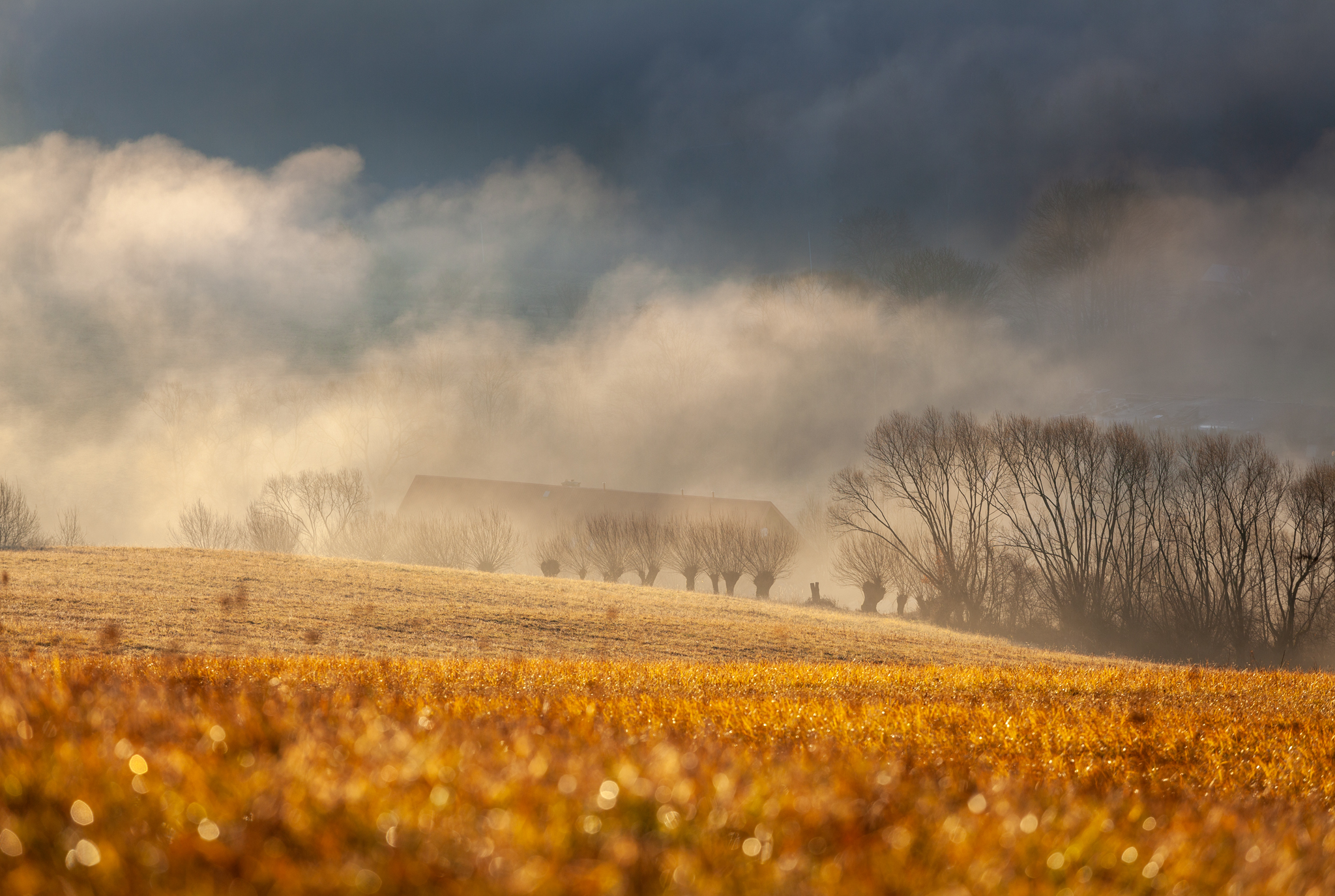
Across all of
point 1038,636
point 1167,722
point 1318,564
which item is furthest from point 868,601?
point 1167,722

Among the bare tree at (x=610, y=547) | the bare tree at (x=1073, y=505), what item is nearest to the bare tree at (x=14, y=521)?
the bare tree at (x=610, y=547)

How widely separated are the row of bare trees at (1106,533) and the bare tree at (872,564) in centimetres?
22

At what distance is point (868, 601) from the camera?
220 ft

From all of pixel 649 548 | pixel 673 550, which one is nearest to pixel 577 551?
pixel 649 548

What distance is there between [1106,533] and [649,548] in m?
39.6

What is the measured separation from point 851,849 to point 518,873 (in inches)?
35.9

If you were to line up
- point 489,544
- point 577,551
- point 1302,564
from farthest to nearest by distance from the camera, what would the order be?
point 577,551 → point 489,544 → point 1302,564

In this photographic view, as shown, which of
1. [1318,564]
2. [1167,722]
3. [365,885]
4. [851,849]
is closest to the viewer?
[365,885]

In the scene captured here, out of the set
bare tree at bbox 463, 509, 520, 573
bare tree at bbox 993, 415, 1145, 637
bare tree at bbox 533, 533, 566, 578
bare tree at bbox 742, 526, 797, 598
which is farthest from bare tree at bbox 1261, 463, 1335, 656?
bare tree at bbox 463, 509, 520, 573

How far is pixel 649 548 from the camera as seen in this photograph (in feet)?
253

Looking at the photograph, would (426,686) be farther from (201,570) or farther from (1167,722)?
(201,570)

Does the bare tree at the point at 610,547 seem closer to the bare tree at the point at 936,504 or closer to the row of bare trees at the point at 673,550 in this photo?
the row of bare trees at the point at 673,550

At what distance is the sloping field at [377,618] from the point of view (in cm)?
1788

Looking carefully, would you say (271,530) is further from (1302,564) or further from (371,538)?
(1302,564)
